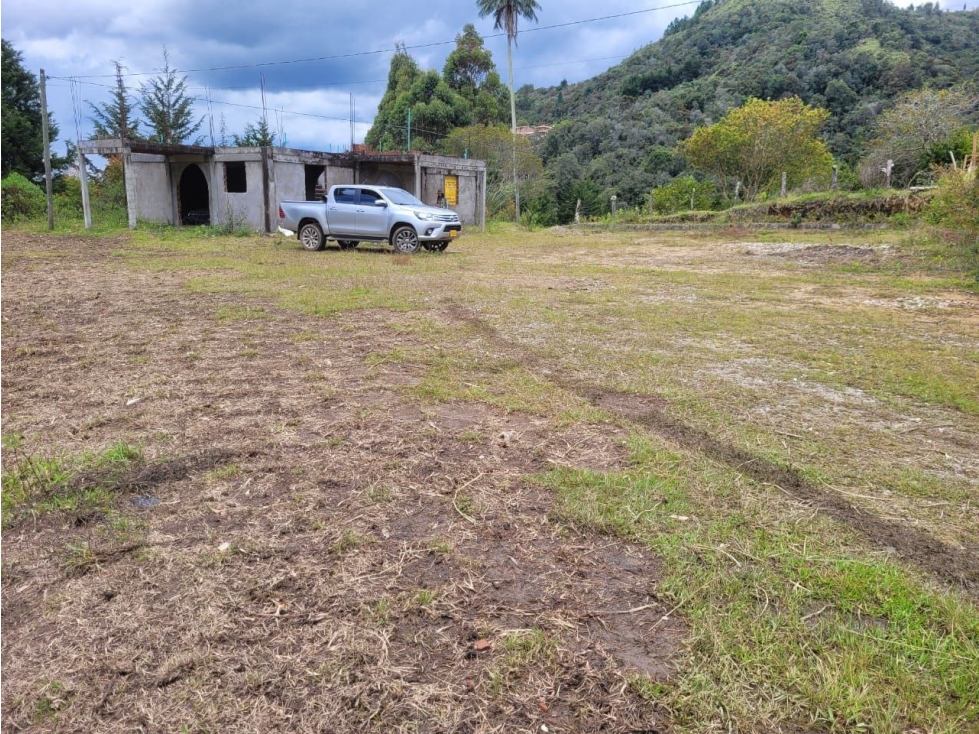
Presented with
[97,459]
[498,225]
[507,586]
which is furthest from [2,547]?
[498,225]

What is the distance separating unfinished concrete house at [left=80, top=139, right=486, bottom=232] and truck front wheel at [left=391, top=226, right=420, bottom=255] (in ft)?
29.8

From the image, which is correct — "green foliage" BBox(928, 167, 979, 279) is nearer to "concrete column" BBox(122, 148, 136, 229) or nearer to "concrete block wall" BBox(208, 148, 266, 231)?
"concrete block wall" BBox(208, 148, 266, 231)

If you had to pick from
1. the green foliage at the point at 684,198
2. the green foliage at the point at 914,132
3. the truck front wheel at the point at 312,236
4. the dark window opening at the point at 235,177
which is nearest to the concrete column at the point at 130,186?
the dark window opening at the point at 235,177

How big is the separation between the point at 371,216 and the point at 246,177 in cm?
1054

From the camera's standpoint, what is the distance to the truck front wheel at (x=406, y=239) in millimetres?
15648

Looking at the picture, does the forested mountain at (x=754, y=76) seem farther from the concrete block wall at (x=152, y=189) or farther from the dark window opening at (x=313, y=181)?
the concrete block wall at (x=152, y=189)

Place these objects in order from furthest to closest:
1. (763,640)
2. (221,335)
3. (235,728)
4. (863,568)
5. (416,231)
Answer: (416,231), (221,335), (863,568), (763,640), (235,728)

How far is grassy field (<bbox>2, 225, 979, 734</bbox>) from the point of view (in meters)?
1.90

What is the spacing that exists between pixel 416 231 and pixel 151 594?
1389 centimetres

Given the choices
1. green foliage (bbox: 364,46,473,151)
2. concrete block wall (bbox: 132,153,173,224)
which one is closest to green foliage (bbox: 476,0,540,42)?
green foliage (bbox: 364,46,473,151)

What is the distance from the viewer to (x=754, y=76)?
56.5 metres

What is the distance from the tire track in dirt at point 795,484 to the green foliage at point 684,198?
28.6 metres

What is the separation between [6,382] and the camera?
4.82m

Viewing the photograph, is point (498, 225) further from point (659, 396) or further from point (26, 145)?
point (659, 396)
